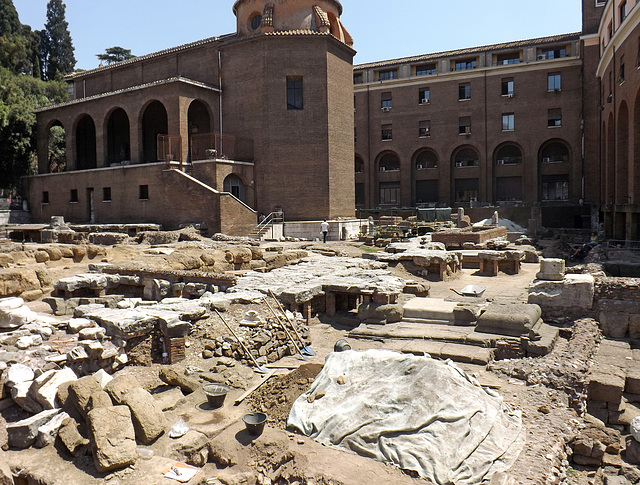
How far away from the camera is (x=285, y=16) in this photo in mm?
30141

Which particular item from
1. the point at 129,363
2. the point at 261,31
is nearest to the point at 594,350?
the point at 129,363

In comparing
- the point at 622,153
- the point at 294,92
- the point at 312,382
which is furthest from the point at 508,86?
the point at 312,382

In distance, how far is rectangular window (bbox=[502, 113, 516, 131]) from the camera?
42.7 m

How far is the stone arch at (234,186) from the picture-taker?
28953 mm

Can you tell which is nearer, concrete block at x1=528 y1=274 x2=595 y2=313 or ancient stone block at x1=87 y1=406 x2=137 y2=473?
ancient stone block at x1=87 y1=406 x2=137 y2=473

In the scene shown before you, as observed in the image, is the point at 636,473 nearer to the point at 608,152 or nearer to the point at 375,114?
the point at 608,152

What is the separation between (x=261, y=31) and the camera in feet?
98.0

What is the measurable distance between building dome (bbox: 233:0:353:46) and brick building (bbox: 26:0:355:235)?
0.06 m

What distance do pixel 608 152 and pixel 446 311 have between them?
1075 inches

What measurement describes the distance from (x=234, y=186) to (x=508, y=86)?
27.2 m

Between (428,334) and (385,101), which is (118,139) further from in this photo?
(428,334)

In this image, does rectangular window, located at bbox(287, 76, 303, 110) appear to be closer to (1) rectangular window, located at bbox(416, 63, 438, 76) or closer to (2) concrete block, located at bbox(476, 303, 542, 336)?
(1) rectangular window, located at bbox(416, 63, 438, 76)

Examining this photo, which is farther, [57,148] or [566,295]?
[57,148]

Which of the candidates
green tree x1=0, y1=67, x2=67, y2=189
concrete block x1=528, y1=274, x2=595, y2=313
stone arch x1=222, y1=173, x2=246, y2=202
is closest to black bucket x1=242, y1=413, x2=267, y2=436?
concrete block x1=528, y1=274, x2=595, y2=313
